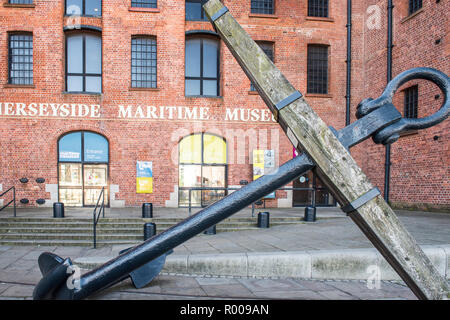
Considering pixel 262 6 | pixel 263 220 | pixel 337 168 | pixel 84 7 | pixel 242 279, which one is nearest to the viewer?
pixel 337 168

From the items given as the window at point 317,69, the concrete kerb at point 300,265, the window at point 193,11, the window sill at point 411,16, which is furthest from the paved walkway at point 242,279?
the window at point 193,11

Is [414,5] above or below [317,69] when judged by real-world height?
above

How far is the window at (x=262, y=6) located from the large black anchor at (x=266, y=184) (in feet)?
45.9

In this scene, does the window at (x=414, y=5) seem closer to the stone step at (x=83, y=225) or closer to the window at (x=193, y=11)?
the window at (x=193, y=11)

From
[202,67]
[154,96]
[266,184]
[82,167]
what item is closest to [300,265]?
[266,184]

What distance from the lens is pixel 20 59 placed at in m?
12.8

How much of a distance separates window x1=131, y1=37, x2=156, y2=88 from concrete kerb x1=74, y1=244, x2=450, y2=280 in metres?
10.3

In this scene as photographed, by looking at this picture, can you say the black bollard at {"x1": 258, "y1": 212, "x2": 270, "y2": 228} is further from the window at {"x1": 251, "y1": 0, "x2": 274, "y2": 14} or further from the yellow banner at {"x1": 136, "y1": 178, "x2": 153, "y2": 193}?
the window at {"x1": 251, "y1": 0, "x2": 274, "y2": 14}

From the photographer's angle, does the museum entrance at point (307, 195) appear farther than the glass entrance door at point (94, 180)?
Yes

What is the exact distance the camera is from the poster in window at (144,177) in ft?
41.9

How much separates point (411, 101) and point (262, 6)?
26.0 ft

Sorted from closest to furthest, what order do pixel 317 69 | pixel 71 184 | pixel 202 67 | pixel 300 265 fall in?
pixel 300 265, pixel 71 184, pixel 202 67, pixel 317 69

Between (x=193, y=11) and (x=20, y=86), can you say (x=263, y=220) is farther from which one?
(x=20, y=86)
